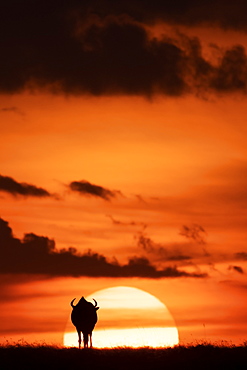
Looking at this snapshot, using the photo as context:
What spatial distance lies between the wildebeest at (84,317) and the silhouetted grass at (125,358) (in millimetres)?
5939

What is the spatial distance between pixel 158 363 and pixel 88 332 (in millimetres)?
9991

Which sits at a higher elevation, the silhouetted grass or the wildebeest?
the wildebeest

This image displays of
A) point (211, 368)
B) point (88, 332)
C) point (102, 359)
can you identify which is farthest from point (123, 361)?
point (88, 332)

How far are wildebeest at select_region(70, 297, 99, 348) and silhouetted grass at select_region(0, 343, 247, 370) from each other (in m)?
5.94

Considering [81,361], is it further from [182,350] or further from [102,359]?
[182,350]

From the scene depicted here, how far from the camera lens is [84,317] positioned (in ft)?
176

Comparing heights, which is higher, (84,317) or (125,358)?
(84,317)

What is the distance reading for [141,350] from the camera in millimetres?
47000

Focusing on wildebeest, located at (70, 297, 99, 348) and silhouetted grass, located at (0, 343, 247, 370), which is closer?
silhouetted grass, located at (0, 343, 247, 370)

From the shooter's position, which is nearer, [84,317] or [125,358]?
[125,358]

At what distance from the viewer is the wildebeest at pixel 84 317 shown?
5347 centimetres

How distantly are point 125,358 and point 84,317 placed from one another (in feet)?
29.3

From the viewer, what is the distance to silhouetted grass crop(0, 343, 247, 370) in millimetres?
43875

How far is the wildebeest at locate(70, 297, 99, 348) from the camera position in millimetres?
53469
